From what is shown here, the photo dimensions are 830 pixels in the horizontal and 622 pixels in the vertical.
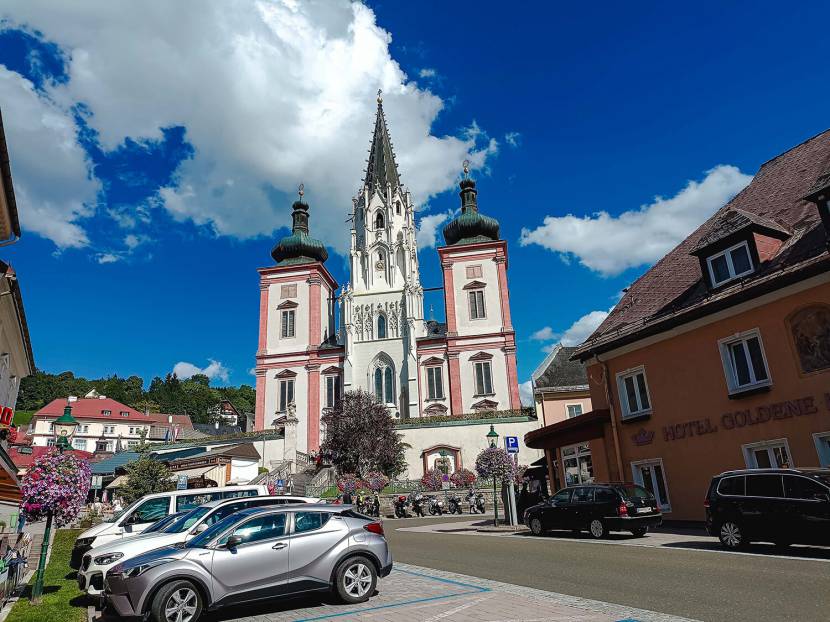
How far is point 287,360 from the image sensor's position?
5406 cm

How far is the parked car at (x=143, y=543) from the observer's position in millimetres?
9328

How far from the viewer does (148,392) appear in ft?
449

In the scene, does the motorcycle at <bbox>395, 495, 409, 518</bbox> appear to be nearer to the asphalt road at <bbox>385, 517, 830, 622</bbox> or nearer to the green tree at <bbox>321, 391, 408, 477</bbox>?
the green tree at <bbox>321, 391, 408, 477</bbox>

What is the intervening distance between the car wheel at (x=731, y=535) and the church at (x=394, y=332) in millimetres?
31896

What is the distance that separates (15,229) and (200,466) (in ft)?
101

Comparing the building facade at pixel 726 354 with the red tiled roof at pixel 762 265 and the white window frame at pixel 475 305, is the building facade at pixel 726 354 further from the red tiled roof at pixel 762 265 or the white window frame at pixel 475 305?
the white window frame at pixel 475 305

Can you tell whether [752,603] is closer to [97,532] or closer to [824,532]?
[824,532]

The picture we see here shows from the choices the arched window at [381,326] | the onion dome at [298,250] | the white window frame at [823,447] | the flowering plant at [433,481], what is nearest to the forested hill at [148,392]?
the onion dome at [298,250]

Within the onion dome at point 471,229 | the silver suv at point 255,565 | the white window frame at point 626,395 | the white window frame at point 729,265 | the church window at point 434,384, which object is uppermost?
the onion dome at point 471,229

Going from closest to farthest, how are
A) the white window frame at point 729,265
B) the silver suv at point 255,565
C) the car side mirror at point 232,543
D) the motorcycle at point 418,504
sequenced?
the silver suv at point 255,565 < the car side mirror at point 232,543 < the white window frame at point 729,265 < the motorcycle at point 418,504

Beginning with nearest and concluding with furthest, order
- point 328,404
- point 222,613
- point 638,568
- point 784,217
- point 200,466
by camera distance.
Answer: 1. point 222,613
2. point 638,568
3. point 784,217
4. point 200,466
5. point 328,404

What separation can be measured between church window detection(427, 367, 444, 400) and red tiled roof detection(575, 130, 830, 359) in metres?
30.1

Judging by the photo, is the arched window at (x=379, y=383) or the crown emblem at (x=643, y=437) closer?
the crown emblem at (x=643, y=437)

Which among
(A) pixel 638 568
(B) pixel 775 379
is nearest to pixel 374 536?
(A) pixel 638 568
